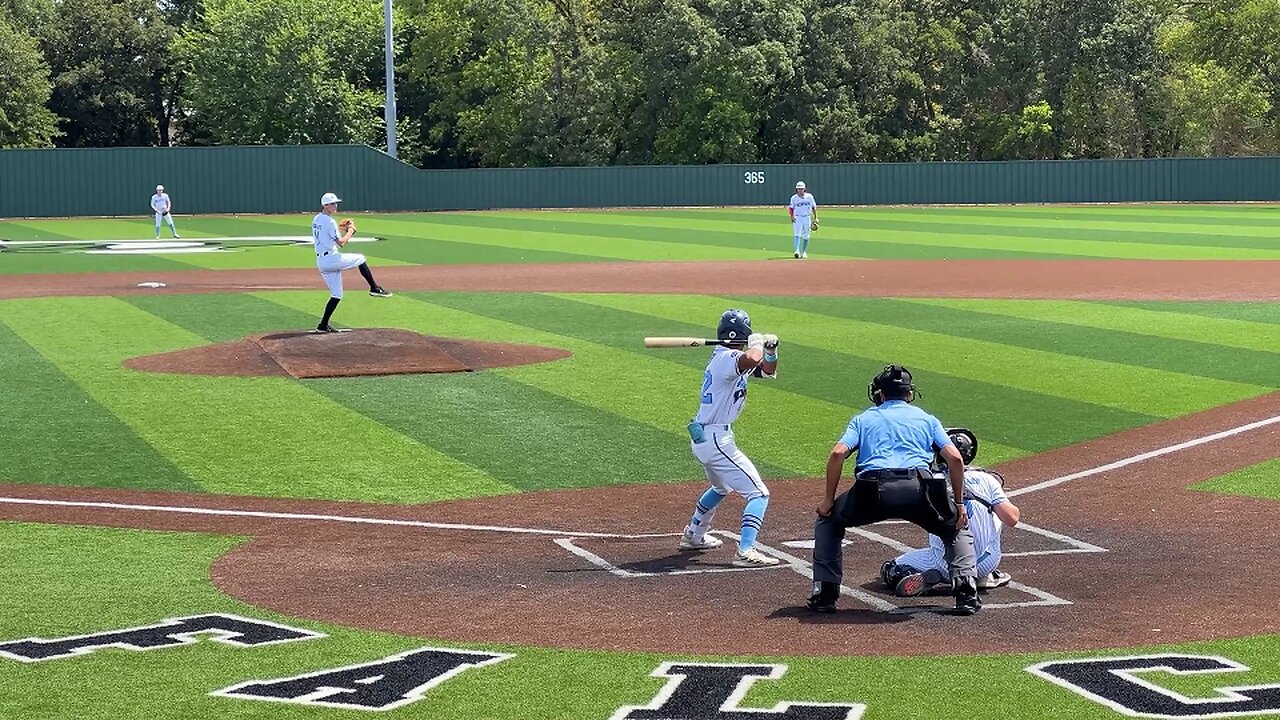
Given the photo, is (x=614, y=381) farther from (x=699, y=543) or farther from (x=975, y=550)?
(x=975, y=550)

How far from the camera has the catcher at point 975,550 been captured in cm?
1090

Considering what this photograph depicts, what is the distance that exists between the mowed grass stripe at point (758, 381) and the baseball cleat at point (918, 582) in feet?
19.3

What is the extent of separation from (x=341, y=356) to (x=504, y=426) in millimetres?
4544

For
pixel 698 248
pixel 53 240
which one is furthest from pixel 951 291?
pixel 53 240

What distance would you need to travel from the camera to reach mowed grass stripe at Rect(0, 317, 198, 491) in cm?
1573

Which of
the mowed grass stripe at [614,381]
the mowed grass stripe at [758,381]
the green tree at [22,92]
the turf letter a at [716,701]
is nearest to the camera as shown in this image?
the turf letter a at [716,701]

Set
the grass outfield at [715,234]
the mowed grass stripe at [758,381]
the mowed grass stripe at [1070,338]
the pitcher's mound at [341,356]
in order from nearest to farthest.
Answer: the mowed grass stripe at [758,381], the pitcher's mound at [341,356], the mowed grass stripe at [1070,338], the grass outfield at [715,234]

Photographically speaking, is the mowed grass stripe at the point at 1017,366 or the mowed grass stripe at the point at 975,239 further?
the mowed grass stripe at the point at 975,239

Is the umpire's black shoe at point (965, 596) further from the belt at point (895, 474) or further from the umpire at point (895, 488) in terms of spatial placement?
the belt at point (895, 474)

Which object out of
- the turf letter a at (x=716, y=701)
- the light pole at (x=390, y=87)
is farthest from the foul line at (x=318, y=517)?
the light pole at (x=390, y=87)

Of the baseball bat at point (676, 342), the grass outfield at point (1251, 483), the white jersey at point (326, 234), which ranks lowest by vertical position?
the grass outfield at point (1251, 483)

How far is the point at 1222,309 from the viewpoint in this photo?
28094 mm

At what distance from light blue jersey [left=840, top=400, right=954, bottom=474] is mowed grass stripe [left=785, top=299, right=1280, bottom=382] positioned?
12.0m

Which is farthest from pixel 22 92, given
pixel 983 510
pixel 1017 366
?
pixel 983 510
